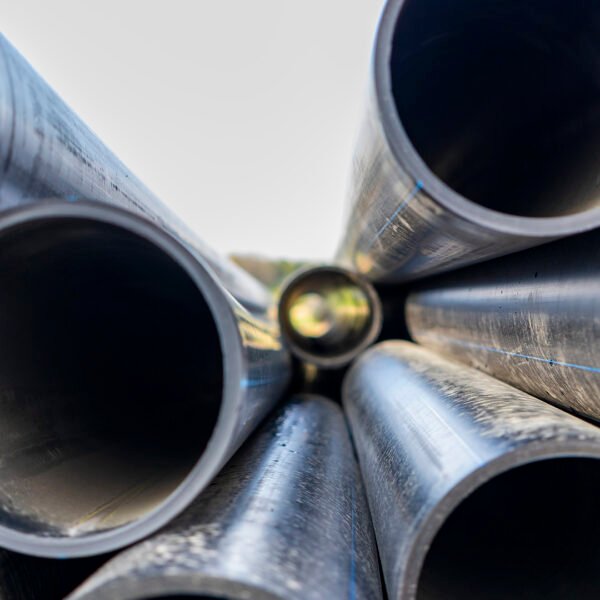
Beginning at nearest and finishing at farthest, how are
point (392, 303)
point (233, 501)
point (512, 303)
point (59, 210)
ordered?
1. point (59, 210)
2. point (233, 501)
3. point (512, 303)
4. point (392, 303)

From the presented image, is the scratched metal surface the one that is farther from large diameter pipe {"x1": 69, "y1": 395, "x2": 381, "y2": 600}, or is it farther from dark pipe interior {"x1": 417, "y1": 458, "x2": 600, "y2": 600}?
dark pipe interior {"x1": 417, "y1": 458, "x2": 600, "y2": 600}

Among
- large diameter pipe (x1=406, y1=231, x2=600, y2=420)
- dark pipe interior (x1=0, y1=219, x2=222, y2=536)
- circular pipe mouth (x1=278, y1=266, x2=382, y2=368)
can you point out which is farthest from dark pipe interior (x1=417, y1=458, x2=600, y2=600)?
circular pipe mouth (x1=278, y1=266, x2=382, y2=368)

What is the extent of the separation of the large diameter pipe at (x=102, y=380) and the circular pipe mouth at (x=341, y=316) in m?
1.05

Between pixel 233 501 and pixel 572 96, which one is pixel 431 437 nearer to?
pixel 233 501

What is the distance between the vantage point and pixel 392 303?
248cm

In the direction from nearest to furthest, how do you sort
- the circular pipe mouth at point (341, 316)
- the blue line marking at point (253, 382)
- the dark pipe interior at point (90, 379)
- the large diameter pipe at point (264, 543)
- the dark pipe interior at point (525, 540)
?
the large diameter pipe at point (264, 543)
the blue line marking at point (253, 382)
the dark pipe interior at point (90, 379)
the dark pipe interior at point (525, 540)
the circular pipe mouth at point (341, 316)

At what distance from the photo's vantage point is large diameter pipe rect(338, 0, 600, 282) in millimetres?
759

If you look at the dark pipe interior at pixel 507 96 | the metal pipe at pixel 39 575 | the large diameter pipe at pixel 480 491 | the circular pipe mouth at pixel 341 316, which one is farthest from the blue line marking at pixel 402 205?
the circular pipe mouth at pixel 341 316

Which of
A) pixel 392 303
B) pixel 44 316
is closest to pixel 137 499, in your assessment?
pixel 44 316

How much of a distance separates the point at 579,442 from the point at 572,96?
755 millimetres

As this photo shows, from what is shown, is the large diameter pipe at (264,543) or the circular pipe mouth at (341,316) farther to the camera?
the circular pipe mouth at (341,316)

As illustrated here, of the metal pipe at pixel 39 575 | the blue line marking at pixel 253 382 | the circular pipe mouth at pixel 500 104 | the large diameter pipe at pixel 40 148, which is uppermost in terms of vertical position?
the circular pipe mouth at pixel 500 104

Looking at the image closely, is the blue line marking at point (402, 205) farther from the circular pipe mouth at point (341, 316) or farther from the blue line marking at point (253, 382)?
the circular pipe mouth at point (341, 316)

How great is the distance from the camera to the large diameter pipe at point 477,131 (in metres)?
0.76
